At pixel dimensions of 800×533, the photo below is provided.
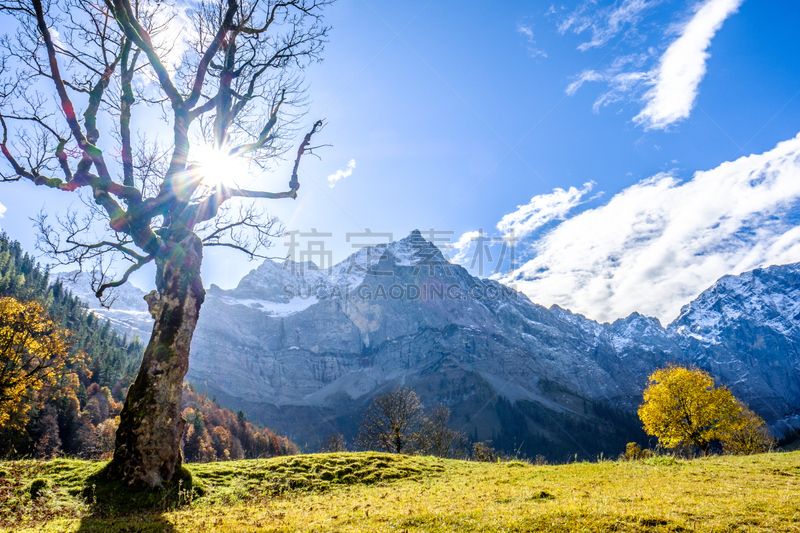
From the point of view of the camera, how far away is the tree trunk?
384 inches

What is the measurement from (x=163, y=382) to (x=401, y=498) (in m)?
6.87

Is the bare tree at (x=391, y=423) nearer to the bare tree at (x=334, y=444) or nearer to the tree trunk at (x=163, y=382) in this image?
the bare tree at (x=334, y=444)

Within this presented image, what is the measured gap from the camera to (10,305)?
85.5 feet

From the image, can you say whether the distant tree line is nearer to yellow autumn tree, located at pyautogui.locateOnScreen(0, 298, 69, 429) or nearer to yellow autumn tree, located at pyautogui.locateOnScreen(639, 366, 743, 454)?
yellow autumn tree, located at pyautogui.locateOnScreen(0, 298, 69, 429)

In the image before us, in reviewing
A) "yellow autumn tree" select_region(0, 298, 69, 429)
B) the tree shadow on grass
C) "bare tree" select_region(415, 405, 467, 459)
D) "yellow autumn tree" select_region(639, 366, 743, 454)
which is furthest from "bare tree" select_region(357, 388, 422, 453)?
the tree shadow on grass

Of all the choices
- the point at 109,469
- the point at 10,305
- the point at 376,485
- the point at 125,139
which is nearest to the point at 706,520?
the point at 376,485

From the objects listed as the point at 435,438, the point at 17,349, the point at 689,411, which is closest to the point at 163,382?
the point at 17,349

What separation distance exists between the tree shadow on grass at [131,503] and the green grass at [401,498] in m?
0.03

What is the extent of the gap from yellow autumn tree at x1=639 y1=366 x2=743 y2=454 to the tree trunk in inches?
1491

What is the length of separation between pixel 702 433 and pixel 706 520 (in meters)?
36.6

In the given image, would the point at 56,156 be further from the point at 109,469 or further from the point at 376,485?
the point at 376,485

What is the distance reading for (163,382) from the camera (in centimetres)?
1039

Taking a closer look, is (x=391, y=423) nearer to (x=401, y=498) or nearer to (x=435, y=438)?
(x=435, y=438)

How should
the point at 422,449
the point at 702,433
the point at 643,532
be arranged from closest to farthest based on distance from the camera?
1. the point at 643,532
2. the point at 702,433
3. the point at 422,449
